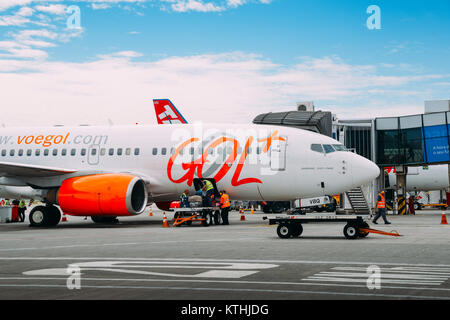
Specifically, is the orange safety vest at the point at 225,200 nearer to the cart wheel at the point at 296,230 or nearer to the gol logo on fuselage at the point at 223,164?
the gol logo on fuselage at the point at 223,164

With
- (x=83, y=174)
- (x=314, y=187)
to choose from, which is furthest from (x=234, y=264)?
(x=83, y=174)

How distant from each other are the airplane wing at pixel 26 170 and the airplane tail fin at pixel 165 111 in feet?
83.6

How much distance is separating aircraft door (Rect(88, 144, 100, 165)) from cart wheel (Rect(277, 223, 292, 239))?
11425 millimetres

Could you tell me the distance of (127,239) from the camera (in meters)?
18.6

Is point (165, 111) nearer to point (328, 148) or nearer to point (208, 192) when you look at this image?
point (208, 192)

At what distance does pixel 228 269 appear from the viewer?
11.0 meters

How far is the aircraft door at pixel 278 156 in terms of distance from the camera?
80.5 ft

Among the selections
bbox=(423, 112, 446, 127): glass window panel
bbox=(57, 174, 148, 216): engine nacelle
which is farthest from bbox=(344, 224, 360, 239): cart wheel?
bbox=(423, 112, 446, 127): glass window panel

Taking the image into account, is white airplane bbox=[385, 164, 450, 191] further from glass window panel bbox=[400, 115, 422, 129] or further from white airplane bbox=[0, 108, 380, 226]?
white airplane bbox=[0, 108, 380, 226]

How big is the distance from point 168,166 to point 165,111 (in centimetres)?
2598

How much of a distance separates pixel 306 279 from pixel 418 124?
3444 cm

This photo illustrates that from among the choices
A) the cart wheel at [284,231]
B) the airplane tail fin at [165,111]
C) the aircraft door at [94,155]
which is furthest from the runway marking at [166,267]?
the airplane tail fin at [165,111]

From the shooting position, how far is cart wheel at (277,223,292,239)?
18.1m

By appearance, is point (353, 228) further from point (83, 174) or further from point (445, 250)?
point (83, 174)
